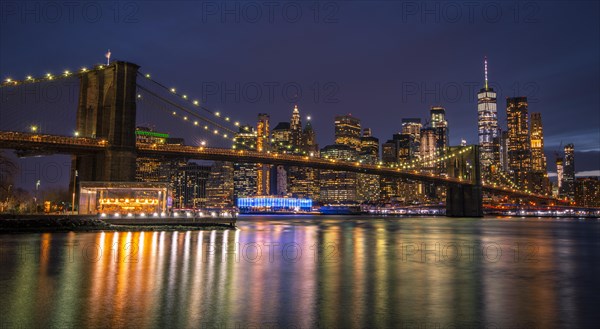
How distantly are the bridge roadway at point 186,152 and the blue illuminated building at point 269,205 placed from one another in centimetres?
9427

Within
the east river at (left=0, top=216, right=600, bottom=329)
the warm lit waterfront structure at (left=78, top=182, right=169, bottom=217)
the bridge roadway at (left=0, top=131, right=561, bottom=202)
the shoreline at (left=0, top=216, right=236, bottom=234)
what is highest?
the bridge roadway at (left=0, top=131, right=561, bottom=202)

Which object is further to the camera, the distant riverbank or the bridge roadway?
the bridge roadway

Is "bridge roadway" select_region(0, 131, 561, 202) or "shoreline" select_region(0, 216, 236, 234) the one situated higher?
"bridge roadway" select_region(0, 131, 561, 202)

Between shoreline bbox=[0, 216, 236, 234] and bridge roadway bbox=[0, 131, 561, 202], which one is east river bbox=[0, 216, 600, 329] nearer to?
shoreline bbox=[0, 216, 236, 234]

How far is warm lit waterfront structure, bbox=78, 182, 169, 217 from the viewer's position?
2048 inches

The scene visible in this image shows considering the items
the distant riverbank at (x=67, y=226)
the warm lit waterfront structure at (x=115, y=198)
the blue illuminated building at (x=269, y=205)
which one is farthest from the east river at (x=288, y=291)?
the blue illuminated building at (x=269, y=205)

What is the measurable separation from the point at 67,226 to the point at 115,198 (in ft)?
31.5

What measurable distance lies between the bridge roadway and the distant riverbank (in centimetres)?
941

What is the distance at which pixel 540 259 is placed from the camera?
24891 millimetres

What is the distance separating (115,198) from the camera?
52.8 m

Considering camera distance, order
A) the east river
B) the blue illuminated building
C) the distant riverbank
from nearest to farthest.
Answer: the east river
the distant riverbank
the blue illuminated building

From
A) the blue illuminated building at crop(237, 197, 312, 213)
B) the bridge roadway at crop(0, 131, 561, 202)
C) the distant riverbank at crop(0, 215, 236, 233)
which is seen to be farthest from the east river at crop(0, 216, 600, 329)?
the blue illuminated building at crop(237, 197, 312, 213)

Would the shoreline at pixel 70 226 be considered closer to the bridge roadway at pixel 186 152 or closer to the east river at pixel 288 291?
the bridge roadway at pixel 186 152

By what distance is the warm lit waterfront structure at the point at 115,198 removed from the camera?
5203 cm
